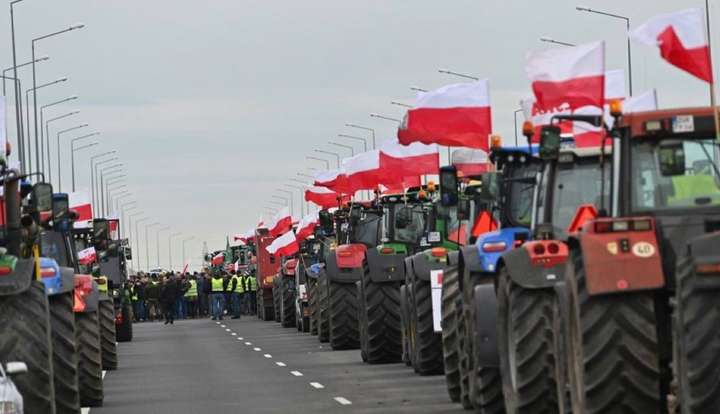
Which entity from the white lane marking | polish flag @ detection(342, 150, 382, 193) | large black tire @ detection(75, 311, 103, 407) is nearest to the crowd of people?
polish flag @ detection(342, 150, 382, 193)

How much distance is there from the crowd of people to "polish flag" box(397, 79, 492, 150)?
4328cm

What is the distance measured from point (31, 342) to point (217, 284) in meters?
56.0

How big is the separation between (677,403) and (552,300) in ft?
10.0

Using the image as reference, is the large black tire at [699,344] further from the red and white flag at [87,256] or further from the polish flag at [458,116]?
the red and white flag at [87,256]

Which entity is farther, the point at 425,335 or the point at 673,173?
the point at 425,335

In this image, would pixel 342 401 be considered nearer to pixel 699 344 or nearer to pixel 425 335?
pixel 425 335

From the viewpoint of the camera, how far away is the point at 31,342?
62.6 ft

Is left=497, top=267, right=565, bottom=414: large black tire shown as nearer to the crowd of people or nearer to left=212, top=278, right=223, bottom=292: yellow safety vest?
the crowd of people

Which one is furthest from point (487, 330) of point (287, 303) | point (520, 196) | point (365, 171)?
point (287, 303)

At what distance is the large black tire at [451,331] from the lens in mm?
23094

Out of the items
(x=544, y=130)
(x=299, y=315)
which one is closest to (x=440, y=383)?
(x=544, y=130)

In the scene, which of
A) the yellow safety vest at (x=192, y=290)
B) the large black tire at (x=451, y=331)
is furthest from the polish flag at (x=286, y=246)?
the large black tire at (x=451, y=331)

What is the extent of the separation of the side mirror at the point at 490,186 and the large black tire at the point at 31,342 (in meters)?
4.30

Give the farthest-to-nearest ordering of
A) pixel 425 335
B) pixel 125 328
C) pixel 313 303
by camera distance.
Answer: pixel 125 328 < pixel 313 303 < pixel 425 335
